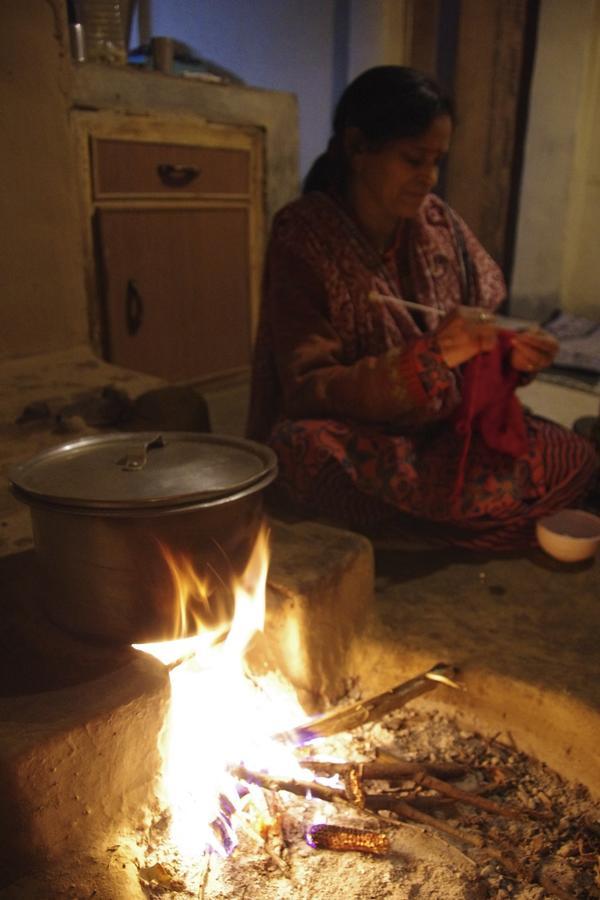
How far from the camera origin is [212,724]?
5.39ft

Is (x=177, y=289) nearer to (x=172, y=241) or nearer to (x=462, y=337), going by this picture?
(x=172, y=241)

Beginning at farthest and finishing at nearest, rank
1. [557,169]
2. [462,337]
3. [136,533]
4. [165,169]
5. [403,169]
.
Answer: [557,169] < [165,169] < [403,169] < [462,337] < [136,533]

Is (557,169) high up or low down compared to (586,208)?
up

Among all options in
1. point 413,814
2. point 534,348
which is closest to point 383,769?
point 413,814

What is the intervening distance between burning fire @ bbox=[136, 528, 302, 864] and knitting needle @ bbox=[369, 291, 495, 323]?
0.84 metres

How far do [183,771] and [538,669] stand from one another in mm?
853

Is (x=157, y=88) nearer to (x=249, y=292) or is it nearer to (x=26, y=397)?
(x=249, y=292)

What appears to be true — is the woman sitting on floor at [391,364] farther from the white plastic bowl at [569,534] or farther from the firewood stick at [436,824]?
the firewood stick at [436,824]

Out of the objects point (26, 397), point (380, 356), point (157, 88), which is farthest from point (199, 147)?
point (380, 356)

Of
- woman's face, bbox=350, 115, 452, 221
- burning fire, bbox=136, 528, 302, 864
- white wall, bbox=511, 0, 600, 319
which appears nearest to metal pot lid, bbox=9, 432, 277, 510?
burning fire, bbox=136, 528, 302, 864

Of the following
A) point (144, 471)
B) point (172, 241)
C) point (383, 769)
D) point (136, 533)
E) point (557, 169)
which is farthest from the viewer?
point (557, 169)

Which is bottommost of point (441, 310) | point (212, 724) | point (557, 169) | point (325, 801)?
point (325, 801)

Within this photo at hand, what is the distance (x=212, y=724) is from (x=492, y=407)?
50.0 inches

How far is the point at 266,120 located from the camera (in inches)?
162
